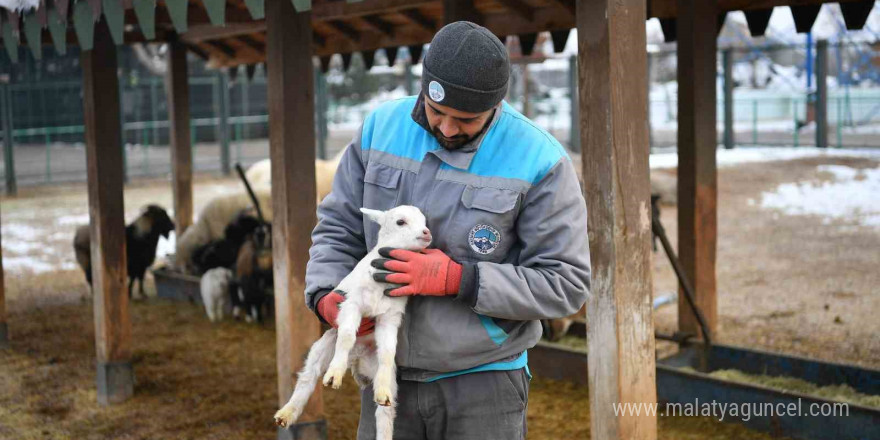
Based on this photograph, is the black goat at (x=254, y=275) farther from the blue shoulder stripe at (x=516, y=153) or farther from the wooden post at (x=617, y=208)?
the blue shoulder stripe at (x=516, y=153)

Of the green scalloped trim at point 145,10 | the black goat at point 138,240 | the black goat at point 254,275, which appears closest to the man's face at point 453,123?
the green scalloped trim at point 145,10

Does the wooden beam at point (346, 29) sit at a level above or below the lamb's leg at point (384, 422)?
above

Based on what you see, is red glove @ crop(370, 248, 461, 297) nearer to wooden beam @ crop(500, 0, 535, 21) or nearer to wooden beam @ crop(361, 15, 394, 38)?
wooden beam @ crop(500, 0, 535, 21)

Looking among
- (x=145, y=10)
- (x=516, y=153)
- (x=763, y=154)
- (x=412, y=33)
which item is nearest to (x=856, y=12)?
(x=412, y=33)

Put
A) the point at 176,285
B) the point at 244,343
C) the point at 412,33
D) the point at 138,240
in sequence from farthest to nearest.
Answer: the point at 176,285
the point at 138,240
the point at 412,33
the point at 244,343

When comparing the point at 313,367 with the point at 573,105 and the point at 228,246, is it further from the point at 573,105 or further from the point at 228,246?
the point at 573,105

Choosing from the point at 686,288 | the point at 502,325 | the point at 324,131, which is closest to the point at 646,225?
the point at 502,325

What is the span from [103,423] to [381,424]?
3852 millimetres

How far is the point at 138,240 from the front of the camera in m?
9.41

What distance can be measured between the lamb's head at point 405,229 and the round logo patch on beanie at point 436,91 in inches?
12.4

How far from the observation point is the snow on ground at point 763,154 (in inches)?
811

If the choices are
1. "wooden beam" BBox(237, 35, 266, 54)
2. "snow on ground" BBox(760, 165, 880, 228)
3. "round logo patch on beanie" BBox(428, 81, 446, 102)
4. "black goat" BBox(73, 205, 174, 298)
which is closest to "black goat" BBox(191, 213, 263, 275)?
"black goat" BBox(73, 205, 174, 298)

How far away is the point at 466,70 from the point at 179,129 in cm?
826

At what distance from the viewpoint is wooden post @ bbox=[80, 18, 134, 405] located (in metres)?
6.18
